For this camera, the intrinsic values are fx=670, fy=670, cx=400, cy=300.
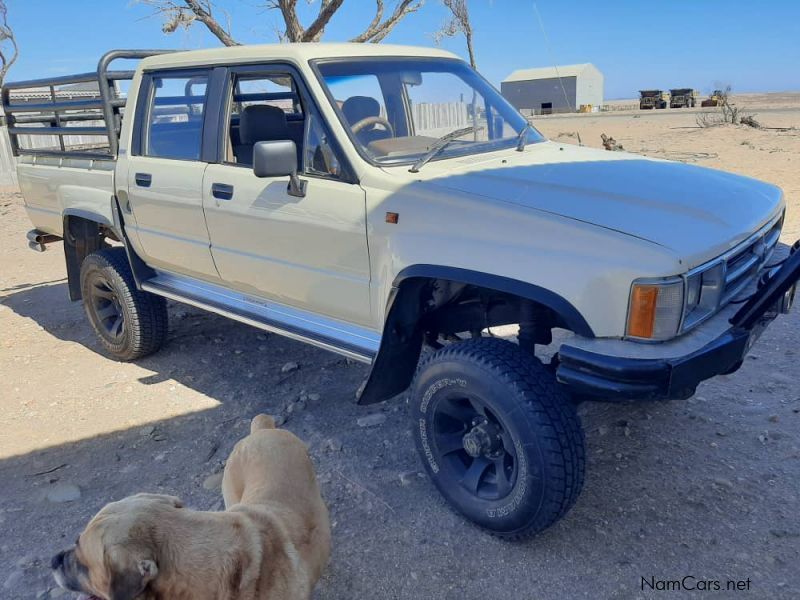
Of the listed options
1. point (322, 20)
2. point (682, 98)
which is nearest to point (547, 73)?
point (682, 98)

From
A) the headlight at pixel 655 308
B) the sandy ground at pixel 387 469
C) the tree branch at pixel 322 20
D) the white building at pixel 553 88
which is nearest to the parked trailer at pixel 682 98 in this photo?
the white building at pixel 553 88

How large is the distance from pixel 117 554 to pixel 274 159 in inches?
77.0

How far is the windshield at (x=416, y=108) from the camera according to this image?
359 cm

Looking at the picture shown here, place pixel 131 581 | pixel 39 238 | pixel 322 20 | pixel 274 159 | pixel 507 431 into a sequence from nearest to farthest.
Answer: pixel 131 581
pixel 507 431
pixel 274 159
pixel 39 238
pixel 322 20

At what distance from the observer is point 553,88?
55062mm

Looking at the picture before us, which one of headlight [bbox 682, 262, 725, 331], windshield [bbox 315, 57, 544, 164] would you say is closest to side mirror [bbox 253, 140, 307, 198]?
windshield [bbox 315, 57, 544, 164]

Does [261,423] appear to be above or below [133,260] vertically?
below

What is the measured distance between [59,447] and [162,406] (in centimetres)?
68

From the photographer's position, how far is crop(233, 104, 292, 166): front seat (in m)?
4.04

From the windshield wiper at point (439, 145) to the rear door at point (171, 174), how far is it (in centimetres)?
147

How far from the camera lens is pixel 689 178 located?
3.33 metres

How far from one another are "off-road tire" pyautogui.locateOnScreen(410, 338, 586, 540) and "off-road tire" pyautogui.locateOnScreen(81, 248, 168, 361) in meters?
2.76

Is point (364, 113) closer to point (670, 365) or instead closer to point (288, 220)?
point (288, 220)

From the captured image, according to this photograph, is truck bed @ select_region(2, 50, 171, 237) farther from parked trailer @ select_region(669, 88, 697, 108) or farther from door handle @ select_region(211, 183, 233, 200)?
parked trailer @ select_region(669, 88, 697, 108)
